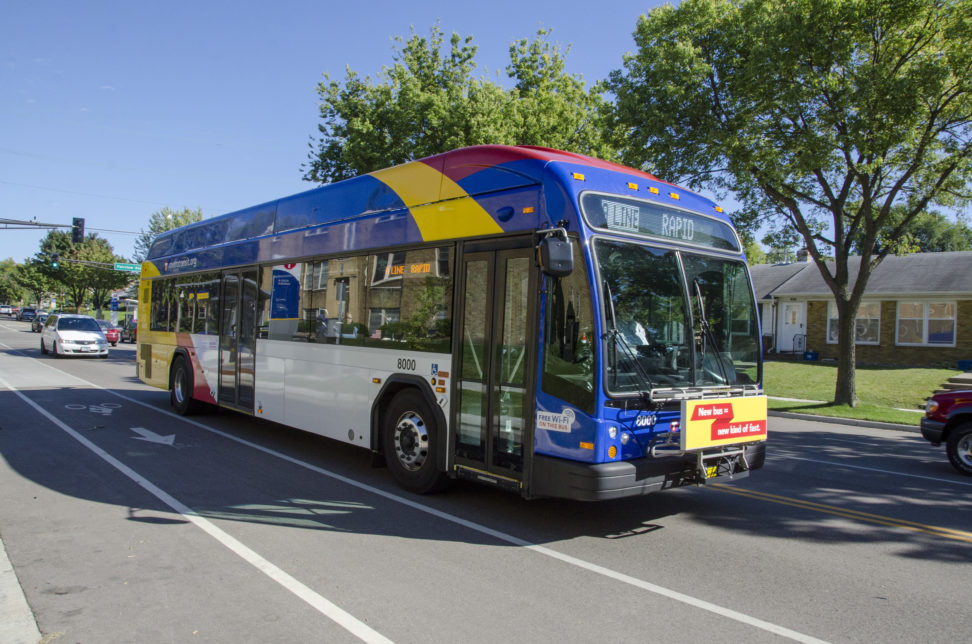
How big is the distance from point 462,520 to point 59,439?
7.13 m

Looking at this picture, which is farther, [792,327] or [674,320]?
[792,327]

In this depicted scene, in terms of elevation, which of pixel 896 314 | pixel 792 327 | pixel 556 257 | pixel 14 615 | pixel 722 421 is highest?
pixel 896 314

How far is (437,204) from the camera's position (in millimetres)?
6840

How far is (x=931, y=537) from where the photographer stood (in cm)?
611

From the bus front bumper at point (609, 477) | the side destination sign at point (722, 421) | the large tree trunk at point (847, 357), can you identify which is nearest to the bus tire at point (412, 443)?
the bus front bumper at point (609, 477)

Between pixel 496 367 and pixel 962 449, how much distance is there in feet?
25.5

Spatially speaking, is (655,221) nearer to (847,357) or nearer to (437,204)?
(437,204)

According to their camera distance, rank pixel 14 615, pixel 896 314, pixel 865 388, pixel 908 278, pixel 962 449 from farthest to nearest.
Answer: pixel 908 278 < pixel 896 314 < pixel 865 388 < pixel 962 449 < pixel 14 615

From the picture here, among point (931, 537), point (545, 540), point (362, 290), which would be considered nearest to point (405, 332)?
point (362, 290)

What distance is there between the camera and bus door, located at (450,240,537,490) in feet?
18.7

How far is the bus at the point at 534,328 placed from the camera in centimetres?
536

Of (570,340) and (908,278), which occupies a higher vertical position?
(908,278)

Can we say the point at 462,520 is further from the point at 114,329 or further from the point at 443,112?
the point at 114,329

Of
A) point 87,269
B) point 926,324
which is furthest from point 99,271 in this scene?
point 926,324
